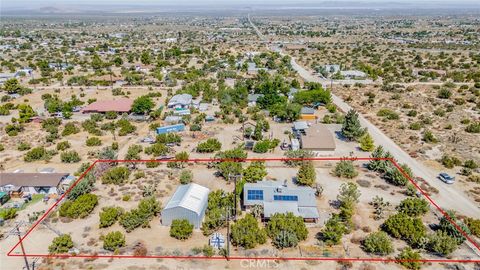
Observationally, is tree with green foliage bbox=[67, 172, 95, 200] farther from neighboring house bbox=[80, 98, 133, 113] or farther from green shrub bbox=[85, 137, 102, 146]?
neighboring house bbox=[80, 98, 133, 113]

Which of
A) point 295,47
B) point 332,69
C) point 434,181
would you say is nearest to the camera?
point 434,181

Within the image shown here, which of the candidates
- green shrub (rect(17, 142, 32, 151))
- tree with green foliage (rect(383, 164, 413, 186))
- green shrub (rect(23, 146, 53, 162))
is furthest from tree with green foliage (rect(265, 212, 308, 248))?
green shrub (rect(17, 142, 32, 151))

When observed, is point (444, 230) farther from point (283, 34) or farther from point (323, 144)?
point (283, 34)

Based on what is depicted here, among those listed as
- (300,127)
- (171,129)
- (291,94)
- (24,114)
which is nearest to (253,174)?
(300,127)

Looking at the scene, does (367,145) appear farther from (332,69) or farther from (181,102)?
(332,69)

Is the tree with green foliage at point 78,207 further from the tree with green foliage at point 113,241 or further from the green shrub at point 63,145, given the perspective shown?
the green shrub at point 63,145

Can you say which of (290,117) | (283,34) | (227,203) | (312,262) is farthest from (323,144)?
(283,34)
